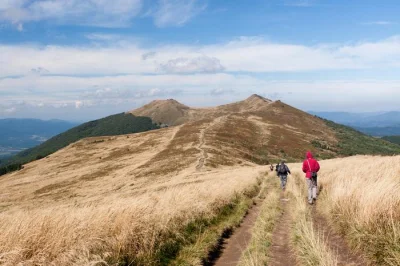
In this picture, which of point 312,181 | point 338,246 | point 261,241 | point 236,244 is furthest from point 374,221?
point 312,181

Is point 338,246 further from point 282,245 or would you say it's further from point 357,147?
point 357,147

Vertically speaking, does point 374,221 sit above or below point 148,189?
above

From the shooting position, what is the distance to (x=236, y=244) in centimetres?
1097

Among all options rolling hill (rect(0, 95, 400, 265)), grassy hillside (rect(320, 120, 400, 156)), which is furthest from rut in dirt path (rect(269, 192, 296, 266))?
grassy hillside (rect(320, 120, 400, 156))

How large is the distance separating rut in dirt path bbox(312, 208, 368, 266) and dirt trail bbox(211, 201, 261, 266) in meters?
2.37

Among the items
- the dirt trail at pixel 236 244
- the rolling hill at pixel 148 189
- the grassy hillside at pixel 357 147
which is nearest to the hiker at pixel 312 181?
the rolling hill at pixel 148 189

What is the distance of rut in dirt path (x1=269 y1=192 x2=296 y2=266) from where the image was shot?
859 cm

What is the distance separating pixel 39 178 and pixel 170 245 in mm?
82579

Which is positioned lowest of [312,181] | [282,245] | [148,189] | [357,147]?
[357,147]

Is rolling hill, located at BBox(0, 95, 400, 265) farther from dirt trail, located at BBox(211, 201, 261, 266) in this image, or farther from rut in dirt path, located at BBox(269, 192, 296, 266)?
rut in dirt path, located at BBox(269, 192, 296, 266)

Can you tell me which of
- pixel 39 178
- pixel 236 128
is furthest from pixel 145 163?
pixel 236 128

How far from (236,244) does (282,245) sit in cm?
157

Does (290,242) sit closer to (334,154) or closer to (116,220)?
(116,220)

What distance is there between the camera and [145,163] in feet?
240
